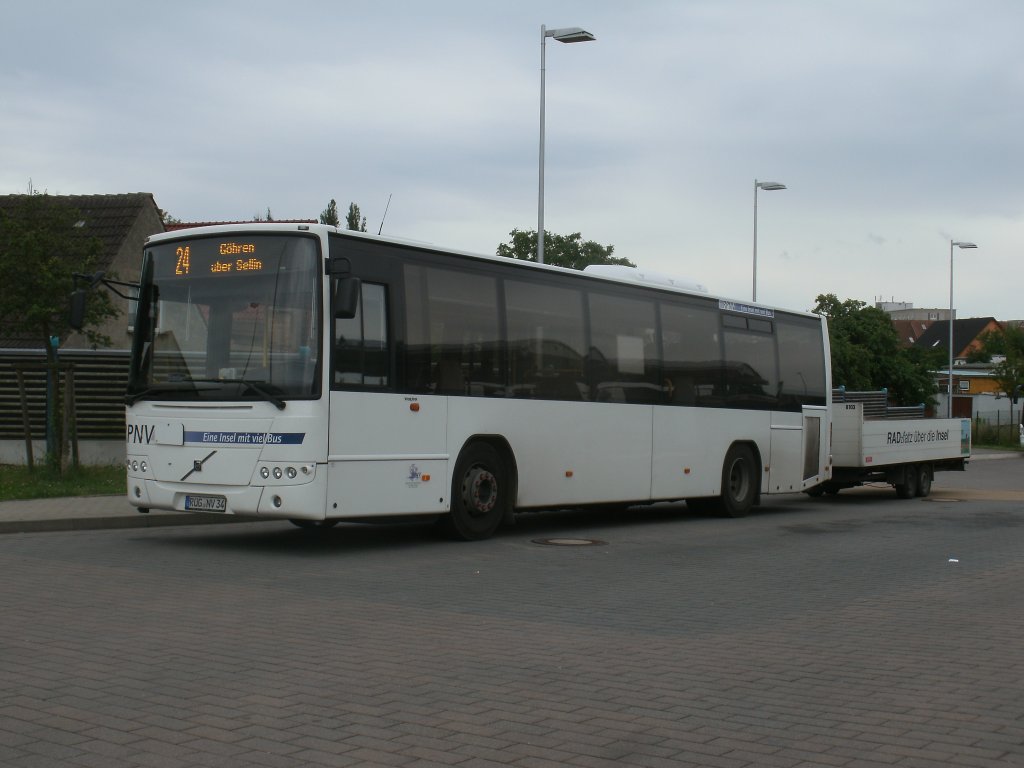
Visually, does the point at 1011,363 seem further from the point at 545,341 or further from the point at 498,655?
the point at 498,655

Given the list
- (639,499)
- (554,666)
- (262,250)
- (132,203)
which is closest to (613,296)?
(639,499)

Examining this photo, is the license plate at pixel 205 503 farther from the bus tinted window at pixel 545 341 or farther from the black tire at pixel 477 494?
the bus tinted window at pixel 545 341

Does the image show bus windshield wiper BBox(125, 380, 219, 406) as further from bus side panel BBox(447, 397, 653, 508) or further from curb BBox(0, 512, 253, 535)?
bus side panel BBox(447, 397, 653, 508)

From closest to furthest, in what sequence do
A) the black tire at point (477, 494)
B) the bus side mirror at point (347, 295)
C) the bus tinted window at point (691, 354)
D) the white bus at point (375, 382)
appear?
the bus side mirror at point (347, 295) < the white bus at point (375, 382) < the black tire at point (477, 494) < the bus tinted window at point (691, 354)

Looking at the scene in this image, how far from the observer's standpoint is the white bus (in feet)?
40.5

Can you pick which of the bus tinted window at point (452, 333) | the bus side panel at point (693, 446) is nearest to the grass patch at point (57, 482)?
the bus tinted window at point (452, 333)

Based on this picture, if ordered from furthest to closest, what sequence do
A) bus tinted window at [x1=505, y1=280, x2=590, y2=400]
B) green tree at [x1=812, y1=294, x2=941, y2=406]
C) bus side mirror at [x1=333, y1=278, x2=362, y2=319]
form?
1. green tree at [x1=812, y1=294, x2=941, y2=406]
2. bus tinted window at [x1=505, y1=280, x2=590, y2=400]
3. bus side mirror at [x1=333, y1=278, x2=362, y2=319]

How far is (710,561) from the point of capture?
1319 centimetres

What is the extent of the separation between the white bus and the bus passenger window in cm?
2

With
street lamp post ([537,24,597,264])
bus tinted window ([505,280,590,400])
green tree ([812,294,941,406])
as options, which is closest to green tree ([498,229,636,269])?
green tree ([812,294,941,406])

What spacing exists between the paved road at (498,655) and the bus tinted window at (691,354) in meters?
4.16

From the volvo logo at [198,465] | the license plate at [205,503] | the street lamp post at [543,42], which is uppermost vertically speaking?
the street lamp post at [543,42]

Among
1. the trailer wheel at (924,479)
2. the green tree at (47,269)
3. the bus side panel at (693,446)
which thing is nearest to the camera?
the bus side panel at (693,446)

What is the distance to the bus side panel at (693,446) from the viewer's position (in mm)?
17656
